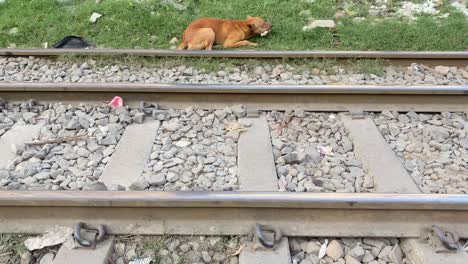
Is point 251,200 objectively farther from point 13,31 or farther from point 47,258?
point 13,31

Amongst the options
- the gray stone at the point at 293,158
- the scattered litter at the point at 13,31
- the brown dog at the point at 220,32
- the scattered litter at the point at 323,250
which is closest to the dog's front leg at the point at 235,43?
the brown dog at the point at 220,32

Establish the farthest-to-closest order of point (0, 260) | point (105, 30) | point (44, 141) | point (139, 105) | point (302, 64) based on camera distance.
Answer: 1. point (105, 30)
2. point (302, 64)
3. point (139, 105)
4. point (44, 141)
5. point (0, 260)

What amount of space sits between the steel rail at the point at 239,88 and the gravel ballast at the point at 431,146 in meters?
0.24

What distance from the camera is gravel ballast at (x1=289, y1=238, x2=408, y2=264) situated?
8.74ft

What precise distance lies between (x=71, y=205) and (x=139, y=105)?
5.92 feet

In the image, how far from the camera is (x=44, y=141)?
12.5 ft

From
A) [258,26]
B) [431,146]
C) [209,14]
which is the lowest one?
[431,146]

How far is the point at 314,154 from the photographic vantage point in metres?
3.66

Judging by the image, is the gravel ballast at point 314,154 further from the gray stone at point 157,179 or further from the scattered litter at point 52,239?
the scattered litter at point 52,239

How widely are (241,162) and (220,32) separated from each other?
3287 mm

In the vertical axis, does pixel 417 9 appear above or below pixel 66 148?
below

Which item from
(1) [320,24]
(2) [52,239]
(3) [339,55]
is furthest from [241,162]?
(1) [320,24]

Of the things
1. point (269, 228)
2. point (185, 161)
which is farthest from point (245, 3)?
point (269, 228)

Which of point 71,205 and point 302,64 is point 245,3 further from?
point 71,205
